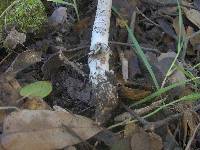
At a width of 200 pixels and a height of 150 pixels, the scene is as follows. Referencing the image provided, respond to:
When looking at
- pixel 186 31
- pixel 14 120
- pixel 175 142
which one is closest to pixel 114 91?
pixel 175 142

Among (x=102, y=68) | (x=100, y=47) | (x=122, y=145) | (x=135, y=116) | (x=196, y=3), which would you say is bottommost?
(x=122, y=145)

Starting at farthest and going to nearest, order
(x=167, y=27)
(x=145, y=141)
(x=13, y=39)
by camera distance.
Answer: (x=167, y=27) → (x=13, y=39) → (x=145, y=141)

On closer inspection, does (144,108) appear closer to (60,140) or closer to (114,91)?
(114,91)

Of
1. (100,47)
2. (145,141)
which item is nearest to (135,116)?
(145,141)

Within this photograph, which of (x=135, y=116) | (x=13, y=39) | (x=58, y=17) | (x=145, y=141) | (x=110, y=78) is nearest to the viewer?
(x=145, y=141)

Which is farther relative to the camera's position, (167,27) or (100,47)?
(167,27)

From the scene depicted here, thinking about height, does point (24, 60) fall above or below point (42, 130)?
above

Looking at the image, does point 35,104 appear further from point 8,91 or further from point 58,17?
point 58,17
